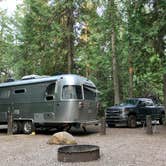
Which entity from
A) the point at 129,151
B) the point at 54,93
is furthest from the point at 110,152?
the point at 54,93

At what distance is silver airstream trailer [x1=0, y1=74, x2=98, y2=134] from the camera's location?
68.8 ft

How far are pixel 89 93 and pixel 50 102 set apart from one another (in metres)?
2.09

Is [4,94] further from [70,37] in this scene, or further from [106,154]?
[106,154]

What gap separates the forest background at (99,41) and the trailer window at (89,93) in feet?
9.02

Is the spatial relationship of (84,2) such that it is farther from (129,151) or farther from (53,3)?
(129,151)

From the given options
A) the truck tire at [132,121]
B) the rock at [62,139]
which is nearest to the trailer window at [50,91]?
the rock at [62,139]

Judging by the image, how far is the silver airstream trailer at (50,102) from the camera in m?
21.0

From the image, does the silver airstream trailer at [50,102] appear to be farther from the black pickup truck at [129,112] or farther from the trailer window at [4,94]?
the black pickup truck at [129,112]

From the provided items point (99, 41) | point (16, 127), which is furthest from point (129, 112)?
point (99, 41)

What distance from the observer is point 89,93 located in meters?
22.2

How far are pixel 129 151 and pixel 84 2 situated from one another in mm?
21104

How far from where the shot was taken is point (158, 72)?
21.3 metres

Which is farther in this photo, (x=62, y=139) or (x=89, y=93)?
(x=89, y=93)

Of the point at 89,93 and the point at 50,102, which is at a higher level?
the point at 89,93
